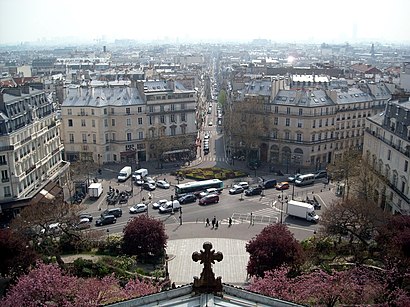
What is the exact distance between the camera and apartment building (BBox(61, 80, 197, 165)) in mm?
91688

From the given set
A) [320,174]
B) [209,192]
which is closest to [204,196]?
[209,192]

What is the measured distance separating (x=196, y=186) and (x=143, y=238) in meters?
27.3

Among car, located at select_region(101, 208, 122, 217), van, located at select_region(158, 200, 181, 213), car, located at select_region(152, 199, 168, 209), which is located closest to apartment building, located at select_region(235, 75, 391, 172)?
van, located at select_region(158, 200, 181, 213)

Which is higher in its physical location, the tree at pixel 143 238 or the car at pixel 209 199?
the tree at pixel 143 238

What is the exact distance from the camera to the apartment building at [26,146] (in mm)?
62719

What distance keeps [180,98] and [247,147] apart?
17503 millimetres

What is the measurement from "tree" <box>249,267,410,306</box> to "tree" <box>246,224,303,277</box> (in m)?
3.45

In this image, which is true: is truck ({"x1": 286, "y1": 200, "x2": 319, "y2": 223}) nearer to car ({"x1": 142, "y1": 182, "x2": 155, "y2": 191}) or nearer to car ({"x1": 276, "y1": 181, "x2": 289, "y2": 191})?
car ({"x1": 276, "y1": 181, "x2": 289, "y2": 191})

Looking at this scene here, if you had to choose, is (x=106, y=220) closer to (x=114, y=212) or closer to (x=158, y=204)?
(x=114, y=212)

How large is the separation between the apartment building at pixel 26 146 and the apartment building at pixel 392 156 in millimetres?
49002

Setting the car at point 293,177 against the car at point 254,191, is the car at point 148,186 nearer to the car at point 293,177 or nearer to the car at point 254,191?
the car at point 254,191

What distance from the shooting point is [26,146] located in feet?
221

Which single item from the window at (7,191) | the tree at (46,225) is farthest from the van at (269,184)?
the window at (7,191)

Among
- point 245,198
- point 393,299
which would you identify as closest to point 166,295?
point 393,299
